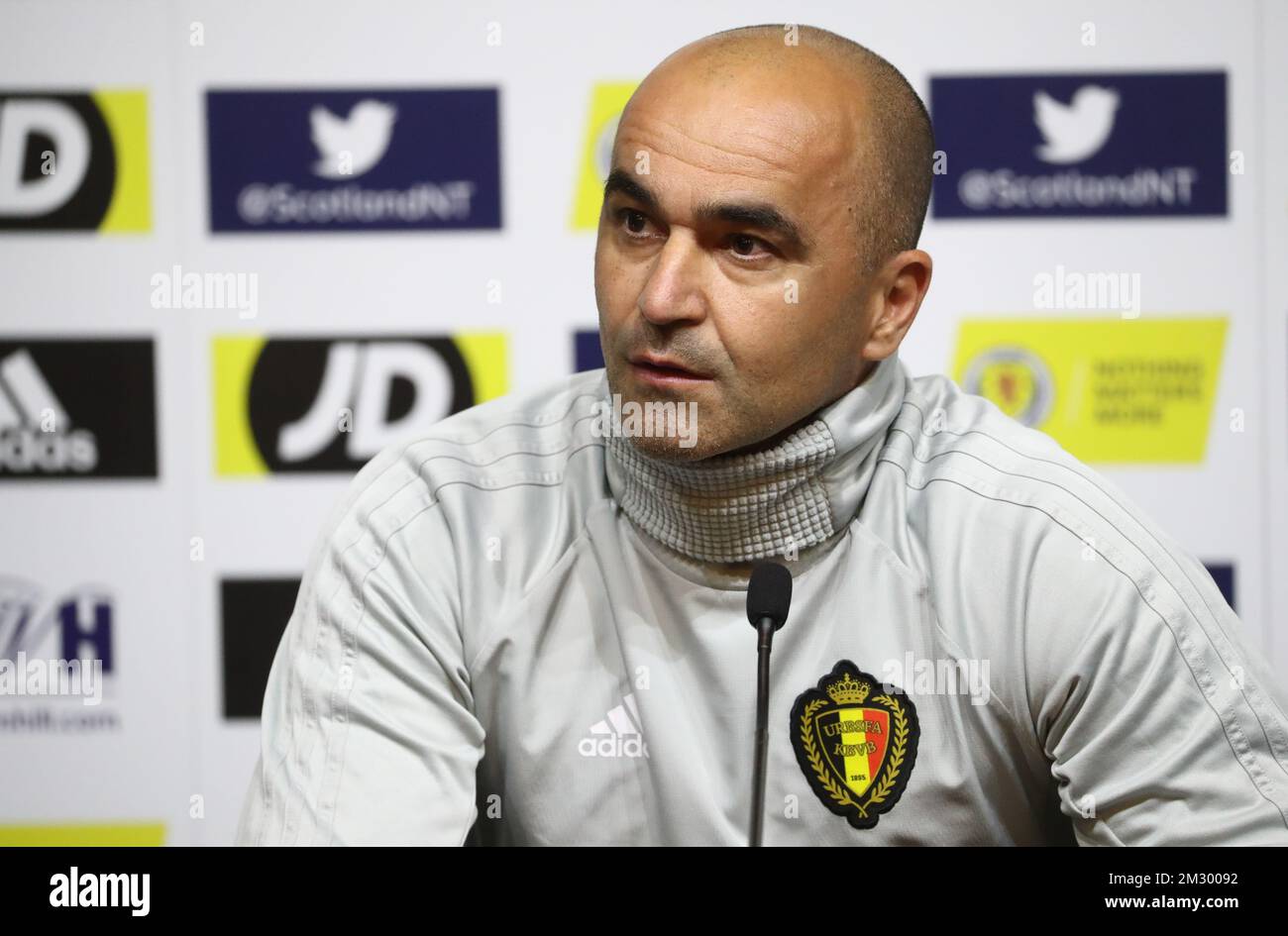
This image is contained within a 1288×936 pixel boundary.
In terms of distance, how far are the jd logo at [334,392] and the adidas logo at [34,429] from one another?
0.25 metres

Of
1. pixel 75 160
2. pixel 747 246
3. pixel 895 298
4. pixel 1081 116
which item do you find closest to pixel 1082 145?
pixel 1081 116

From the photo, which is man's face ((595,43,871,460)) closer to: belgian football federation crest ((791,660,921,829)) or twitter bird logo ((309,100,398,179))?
belgian football federation crest ((791,660,921,829))

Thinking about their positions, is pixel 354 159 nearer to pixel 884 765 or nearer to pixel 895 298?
pixel 895 298

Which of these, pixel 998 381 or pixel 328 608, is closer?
pixel 328 608

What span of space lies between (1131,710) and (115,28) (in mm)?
1974

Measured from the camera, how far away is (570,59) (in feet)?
7.50

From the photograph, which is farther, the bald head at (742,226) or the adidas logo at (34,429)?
the adidas logo at (34,429)

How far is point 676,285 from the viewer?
4.30 feet

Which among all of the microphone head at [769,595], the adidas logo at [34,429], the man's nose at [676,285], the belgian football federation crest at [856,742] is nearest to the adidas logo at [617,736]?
the belgian football federation crest at [856,742]

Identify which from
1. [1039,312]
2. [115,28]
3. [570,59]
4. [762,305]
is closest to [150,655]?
[115,28]

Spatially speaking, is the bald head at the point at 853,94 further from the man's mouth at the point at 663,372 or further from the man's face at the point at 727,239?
the man's mouth at the point at 663,372

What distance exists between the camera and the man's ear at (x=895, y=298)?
148 cm

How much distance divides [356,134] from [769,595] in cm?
146
